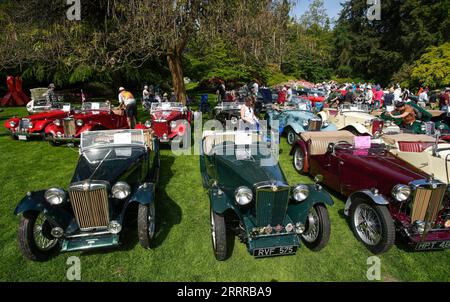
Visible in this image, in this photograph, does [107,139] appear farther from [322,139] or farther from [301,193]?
[322,139]

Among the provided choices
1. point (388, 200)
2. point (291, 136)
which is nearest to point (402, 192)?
point (388, 200)

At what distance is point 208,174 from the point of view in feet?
20.7

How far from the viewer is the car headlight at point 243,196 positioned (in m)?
4.41

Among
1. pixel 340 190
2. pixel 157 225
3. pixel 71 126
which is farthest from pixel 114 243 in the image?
pixel 71 126

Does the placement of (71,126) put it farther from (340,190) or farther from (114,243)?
(340,190)

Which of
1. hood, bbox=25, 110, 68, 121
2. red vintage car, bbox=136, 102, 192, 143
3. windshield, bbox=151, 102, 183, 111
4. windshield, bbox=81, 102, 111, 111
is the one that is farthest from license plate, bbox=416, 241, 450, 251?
hood, bbox=25, 110, 68, 121

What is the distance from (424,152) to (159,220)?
5.42 m

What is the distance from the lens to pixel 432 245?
4.42m

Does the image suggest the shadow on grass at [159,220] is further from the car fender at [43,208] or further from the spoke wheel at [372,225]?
the spoke wheel at [372,225]

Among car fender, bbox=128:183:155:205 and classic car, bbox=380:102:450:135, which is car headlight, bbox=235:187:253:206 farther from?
classic car, bbox=380:102:450:135

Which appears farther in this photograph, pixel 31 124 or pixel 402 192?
pixel 31 124

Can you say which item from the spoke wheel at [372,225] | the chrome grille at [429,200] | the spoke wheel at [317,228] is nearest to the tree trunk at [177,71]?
the spoke wheel at [317,228]

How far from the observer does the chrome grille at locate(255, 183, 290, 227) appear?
4422 mm

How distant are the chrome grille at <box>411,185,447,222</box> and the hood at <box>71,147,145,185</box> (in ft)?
15.6
